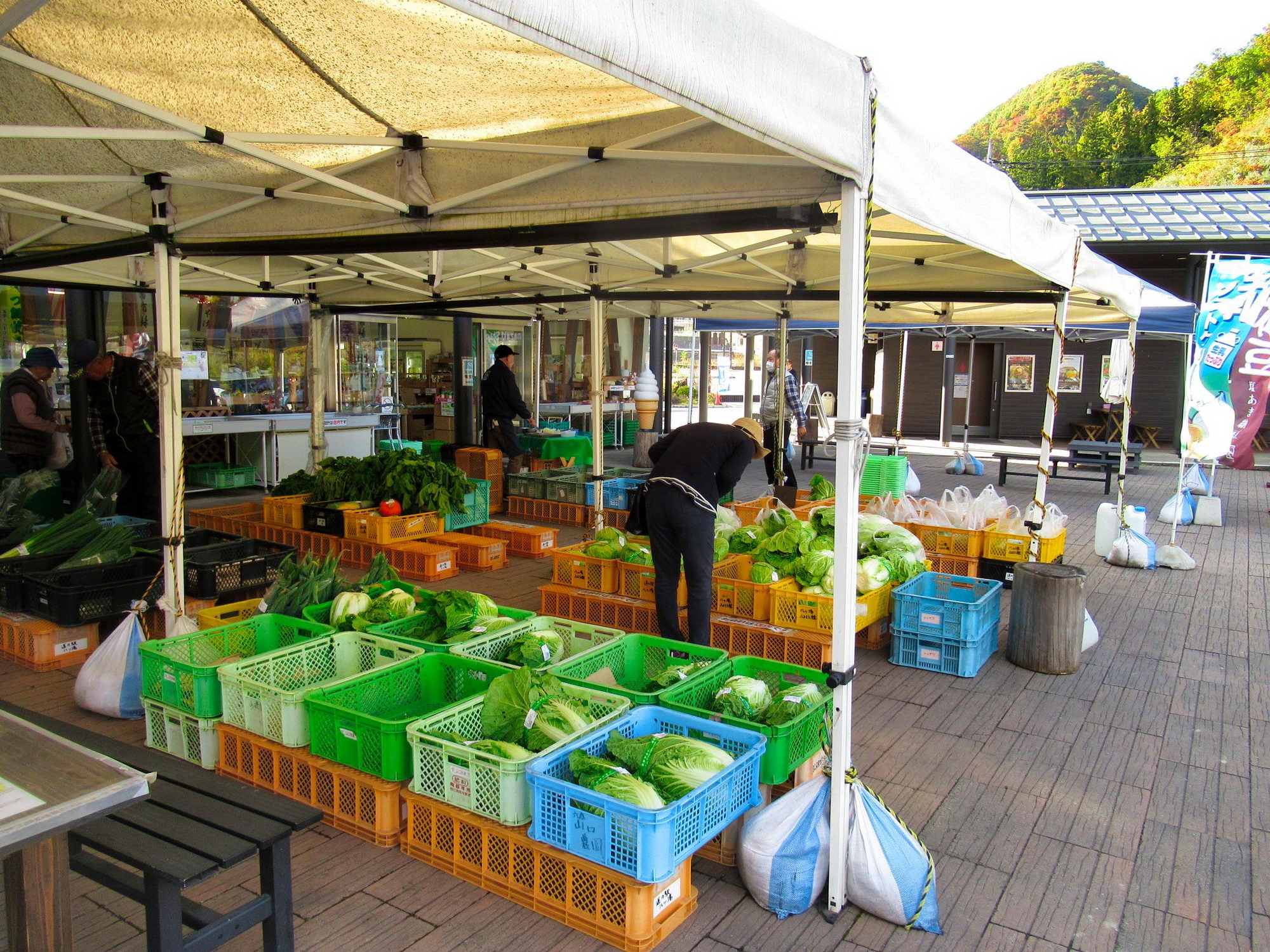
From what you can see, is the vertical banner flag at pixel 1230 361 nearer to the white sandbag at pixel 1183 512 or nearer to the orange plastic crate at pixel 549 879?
the white sandbag at pixel 1183 512

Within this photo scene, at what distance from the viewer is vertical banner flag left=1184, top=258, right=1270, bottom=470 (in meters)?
9.49

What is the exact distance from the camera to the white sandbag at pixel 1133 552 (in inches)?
365

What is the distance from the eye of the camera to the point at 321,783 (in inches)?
150

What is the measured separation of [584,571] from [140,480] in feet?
14.6

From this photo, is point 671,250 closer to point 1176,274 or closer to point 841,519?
point 841,519

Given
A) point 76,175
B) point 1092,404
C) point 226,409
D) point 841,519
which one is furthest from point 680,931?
point 1092,404

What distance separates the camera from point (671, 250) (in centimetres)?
767

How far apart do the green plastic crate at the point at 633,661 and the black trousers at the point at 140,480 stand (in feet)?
17.3

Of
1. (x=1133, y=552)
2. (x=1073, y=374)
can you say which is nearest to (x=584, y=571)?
(x=1133, y=552)

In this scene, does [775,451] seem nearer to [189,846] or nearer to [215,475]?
[215,475]

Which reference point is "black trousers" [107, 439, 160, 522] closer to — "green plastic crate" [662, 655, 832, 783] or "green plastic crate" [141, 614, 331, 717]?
"green plastic crate" [141, 614, 331, 717]

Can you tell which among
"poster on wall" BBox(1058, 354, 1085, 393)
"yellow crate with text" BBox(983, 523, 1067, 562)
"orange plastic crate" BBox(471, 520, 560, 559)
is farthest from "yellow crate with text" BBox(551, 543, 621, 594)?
"poster on wall" BBox(1058, 354, 1085, 393)

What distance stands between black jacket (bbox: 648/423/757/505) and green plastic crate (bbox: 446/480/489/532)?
3.95 metres

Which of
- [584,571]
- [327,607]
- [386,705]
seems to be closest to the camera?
[386,705]
